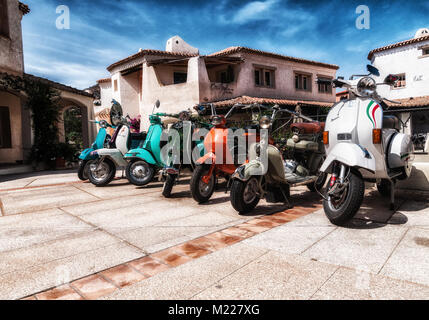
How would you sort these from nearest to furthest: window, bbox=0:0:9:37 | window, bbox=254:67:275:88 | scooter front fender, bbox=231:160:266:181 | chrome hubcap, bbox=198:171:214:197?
scooter front fender, bbox=231:160:266:181
chrome hubcap, bbox=198:171:214:197
window, bbox=0:0:9:37
window, bbox=254:67:275:88

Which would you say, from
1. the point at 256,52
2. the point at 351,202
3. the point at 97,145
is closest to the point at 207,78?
the point at 256,52

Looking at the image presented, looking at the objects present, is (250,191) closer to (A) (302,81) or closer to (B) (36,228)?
(B) (36,228)

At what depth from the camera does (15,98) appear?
12773 mm

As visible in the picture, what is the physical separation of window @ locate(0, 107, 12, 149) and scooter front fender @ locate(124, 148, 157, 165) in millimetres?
9517

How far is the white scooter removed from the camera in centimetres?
322

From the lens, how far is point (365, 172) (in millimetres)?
3869

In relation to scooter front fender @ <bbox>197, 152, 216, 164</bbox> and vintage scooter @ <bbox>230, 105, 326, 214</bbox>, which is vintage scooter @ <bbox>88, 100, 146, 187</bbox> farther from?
vintage scooter @ <bbox>230, 105, 326, 214</bbox>

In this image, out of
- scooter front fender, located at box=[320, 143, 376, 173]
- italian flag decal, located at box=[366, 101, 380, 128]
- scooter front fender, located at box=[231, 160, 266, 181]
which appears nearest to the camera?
scooter front fender, located at box=[320, 143, 376, 173]

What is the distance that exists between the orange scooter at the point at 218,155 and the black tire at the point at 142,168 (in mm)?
1941

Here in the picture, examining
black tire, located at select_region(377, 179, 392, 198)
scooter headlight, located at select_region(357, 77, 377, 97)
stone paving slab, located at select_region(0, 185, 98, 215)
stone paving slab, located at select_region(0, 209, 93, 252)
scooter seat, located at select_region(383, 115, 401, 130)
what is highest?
scooter headlight, located at select_region(357, 77, 377, 97)

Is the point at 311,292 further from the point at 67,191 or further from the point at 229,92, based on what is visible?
the point at 229,92

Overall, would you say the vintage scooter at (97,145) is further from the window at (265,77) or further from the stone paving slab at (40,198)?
the window at (265,77)

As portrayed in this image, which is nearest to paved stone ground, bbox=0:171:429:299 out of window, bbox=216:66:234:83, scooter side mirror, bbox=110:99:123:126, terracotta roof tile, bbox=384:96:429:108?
scooter side mirror, bbox=110:99:123:126

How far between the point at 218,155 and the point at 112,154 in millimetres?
2829
